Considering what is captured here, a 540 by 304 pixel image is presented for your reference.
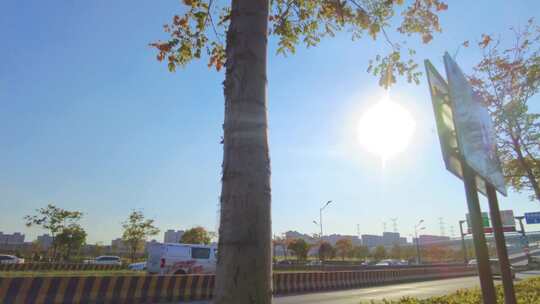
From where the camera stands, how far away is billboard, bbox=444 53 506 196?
3327 millimetres

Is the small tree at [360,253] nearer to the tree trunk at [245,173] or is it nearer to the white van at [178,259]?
the white van at [178,259]

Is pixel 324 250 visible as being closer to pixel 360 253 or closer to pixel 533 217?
pixel 533 217

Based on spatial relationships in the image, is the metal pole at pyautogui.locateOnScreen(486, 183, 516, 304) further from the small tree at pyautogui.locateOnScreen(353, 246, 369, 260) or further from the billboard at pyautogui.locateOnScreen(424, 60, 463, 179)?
the small tree at pyautogui.locateOnScreen(353, 246, 369, 260)

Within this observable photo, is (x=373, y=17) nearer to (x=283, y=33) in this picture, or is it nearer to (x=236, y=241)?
(x=283, y=33)

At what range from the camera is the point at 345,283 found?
1941 centimetres

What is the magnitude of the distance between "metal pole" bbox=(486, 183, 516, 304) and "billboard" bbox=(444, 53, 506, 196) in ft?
0.76

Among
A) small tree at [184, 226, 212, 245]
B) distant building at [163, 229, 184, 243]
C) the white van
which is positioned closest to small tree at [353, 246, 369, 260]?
small tree at [184, 226, 212, 245]

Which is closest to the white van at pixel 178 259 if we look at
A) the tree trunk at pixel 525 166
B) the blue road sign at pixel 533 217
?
the tree trunk at pixel 525 166

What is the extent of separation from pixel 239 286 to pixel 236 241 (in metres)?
0.17

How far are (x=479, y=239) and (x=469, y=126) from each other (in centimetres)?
118

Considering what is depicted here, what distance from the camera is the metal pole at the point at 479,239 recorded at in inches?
129

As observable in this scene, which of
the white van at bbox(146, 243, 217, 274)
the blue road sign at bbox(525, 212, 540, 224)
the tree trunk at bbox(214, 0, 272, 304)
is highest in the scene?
the blue road sign at bbox(525, 212, 540, 224)

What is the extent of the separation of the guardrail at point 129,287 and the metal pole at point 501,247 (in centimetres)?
1105

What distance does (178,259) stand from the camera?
66.6ft
